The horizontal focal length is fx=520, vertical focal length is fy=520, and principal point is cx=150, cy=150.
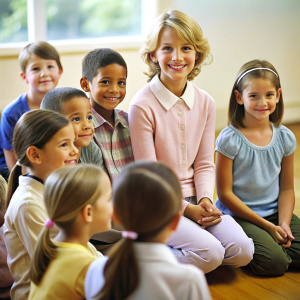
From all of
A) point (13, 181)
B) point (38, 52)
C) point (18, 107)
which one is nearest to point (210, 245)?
point (13, 181)

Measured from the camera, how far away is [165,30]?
2133 millimetres

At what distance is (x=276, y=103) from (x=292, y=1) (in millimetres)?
2480

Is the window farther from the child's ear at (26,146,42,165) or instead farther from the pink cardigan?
the child's ear at (26,146,42,165)

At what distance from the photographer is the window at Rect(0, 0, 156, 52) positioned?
12.4 ft

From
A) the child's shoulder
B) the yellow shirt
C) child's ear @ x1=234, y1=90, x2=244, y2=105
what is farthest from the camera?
the child's shoulder

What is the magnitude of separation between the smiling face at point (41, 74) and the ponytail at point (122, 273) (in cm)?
184

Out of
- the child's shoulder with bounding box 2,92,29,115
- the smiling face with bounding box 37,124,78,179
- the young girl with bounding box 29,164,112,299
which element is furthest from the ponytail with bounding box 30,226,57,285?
the child's shoulder with bounding box 2,92,29,115

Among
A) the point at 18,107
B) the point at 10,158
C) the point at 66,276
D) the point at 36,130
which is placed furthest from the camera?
the point at 18,107

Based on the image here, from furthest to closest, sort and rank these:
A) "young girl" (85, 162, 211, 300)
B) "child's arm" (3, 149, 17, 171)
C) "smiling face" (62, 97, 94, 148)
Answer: "child's arm" (3, 149, 17, 171) → "smiling face" (62, 97, 94, 148) → "young girl" (85, 162, 211, 300)

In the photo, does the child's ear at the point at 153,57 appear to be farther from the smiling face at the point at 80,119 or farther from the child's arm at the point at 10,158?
the child's arm at the point at 10,158

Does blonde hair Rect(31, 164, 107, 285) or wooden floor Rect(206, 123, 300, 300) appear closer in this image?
blonde hair Rect(31, 164, 107, 285)

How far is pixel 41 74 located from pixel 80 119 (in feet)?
3.36

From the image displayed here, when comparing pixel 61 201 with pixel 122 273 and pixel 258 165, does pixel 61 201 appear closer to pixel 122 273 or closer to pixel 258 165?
pixel 122 273

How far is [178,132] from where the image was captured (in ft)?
7.07
